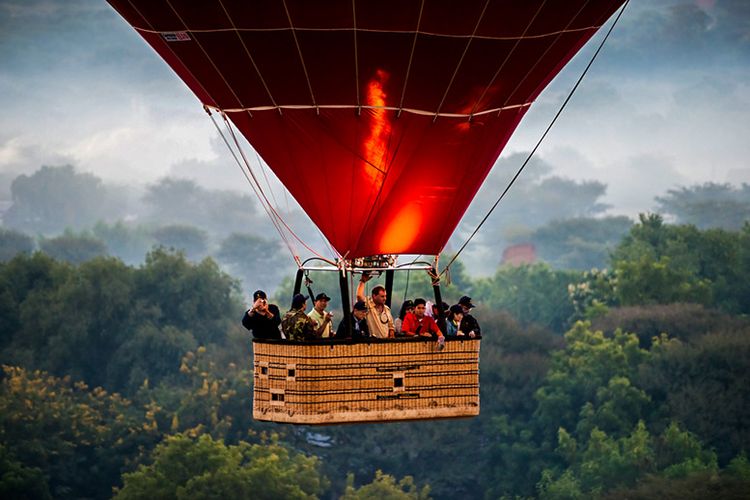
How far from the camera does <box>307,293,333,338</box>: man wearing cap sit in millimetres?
17453

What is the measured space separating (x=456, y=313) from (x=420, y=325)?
36 centimetres

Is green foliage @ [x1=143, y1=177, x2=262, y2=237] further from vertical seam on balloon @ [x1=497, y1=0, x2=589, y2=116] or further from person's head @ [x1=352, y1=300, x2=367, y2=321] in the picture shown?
person's head @ [x1=352, y1=300, x2=367, y2=321]

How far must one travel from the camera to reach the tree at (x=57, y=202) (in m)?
127

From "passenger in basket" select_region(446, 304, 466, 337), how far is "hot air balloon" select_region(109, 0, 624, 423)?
171mm

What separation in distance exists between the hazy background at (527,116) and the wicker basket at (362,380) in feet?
342

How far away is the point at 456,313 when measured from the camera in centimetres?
1816

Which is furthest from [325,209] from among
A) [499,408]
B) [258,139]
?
[499,408]

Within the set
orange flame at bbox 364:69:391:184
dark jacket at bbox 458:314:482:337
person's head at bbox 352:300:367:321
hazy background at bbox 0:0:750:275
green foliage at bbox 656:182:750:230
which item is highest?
hazy background at bbox 0:0:750:275

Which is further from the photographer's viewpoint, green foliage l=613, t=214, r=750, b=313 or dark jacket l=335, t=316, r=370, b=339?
green foliage l=613, t=214, r=750, b=313

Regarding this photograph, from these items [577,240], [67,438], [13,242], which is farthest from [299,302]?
[577,240]

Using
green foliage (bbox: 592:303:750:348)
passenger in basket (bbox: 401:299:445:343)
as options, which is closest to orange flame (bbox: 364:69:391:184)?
passenger in basket (bbox: 401:299:445:343)

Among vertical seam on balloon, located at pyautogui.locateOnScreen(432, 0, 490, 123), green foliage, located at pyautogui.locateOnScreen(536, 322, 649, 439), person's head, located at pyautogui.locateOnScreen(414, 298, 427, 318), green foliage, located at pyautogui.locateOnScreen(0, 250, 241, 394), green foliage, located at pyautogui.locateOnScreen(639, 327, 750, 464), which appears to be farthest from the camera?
green foliage, located at pyautogui.locateOnScreen(0, 250, 241, 394)

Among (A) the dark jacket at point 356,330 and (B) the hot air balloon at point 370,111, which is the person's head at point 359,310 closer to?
(A) the dark jacket at point 356,330

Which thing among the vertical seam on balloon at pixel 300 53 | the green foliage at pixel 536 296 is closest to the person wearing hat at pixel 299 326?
the vertical seam on balloon at pixel 300 53
